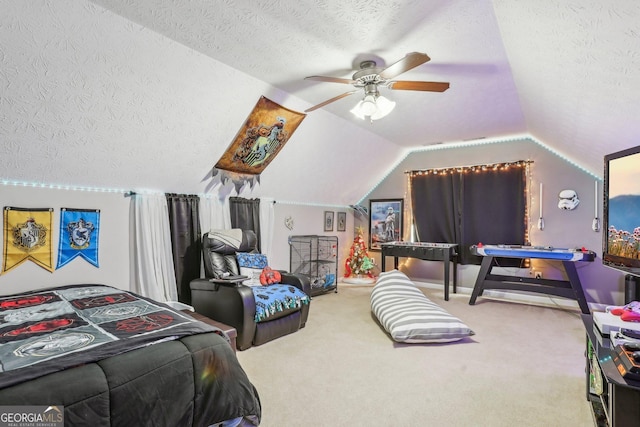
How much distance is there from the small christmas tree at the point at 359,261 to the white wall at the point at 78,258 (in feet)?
12.8

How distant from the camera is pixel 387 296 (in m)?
3.94

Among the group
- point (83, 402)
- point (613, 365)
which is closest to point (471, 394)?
point (613, 365)

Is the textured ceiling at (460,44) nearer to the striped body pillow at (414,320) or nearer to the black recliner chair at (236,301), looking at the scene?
the black recliner chair at (236,301)

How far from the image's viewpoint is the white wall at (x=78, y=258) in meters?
2.75

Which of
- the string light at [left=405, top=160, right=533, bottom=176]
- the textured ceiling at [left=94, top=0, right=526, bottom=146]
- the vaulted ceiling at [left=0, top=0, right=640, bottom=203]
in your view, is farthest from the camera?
the string light at [left=405, top=160, right=533, bottom=176]

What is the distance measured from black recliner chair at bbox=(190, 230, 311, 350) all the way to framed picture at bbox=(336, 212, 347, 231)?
9.03 ft

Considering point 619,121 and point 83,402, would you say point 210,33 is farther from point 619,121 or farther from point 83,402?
point 619,121

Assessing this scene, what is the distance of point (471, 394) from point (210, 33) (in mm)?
3087

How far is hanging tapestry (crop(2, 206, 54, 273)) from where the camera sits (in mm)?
2693

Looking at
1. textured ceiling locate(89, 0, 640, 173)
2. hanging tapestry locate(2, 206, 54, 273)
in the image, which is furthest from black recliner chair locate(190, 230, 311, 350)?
textured ceiling locate(89, 0, 640, 173)

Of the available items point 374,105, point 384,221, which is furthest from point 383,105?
point 384,221

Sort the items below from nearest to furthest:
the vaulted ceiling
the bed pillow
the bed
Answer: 1. the bed
2. the vaulted ceiling
3. the bed pillow

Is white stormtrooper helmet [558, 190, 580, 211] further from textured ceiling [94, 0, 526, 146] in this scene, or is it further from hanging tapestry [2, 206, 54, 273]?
hanging tapestry [2, 206, 54, 273]

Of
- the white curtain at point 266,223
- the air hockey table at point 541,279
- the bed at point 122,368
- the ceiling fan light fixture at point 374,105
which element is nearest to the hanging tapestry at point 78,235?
the bed at point 122,368
